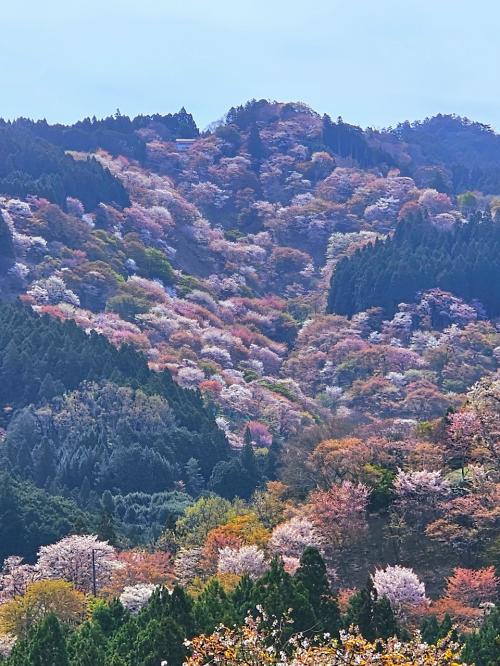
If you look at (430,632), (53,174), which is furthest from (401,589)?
(53,174)

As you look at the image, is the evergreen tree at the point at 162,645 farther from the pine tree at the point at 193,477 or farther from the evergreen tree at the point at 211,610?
the pine tree at the point at 193,477

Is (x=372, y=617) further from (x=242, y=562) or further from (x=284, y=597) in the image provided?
(x=242, y=562)

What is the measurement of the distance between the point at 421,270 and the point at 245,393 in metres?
30.1

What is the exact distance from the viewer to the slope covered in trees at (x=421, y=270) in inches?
4478

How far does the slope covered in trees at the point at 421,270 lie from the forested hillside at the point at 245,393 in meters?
0.30

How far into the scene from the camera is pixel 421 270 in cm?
11569

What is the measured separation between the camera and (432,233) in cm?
12669

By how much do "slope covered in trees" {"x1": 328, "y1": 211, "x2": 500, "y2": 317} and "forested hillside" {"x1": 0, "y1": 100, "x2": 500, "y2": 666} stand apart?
0.30 meters

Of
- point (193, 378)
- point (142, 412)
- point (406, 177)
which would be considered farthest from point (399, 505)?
point (406, 177)

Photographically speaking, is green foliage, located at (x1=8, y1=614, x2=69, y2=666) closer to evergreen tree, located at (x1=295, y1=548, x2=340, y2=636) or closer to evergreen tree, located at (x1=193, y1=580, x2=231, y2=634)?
evergreen tree, located at (x1=193, y1=580, x2=231, y2=634)

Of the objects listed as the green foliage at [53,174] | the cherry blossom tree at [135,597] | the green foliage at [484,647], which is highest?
the green foliage at [53,174]

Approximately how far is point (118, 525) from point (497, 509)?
89.7 ft

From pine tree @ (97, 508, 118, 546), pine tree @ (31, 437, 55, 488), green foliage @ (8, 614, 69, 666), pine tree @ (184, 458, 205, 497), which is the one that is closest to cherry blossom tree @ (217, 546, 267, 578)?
pine tree @ (97, 508, 118, 546)

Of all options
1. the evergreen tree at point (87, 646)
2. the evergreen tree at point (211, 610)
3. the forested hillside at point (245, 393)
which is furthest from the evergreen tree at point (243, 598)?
the evergreen tree at point (87, 646)
